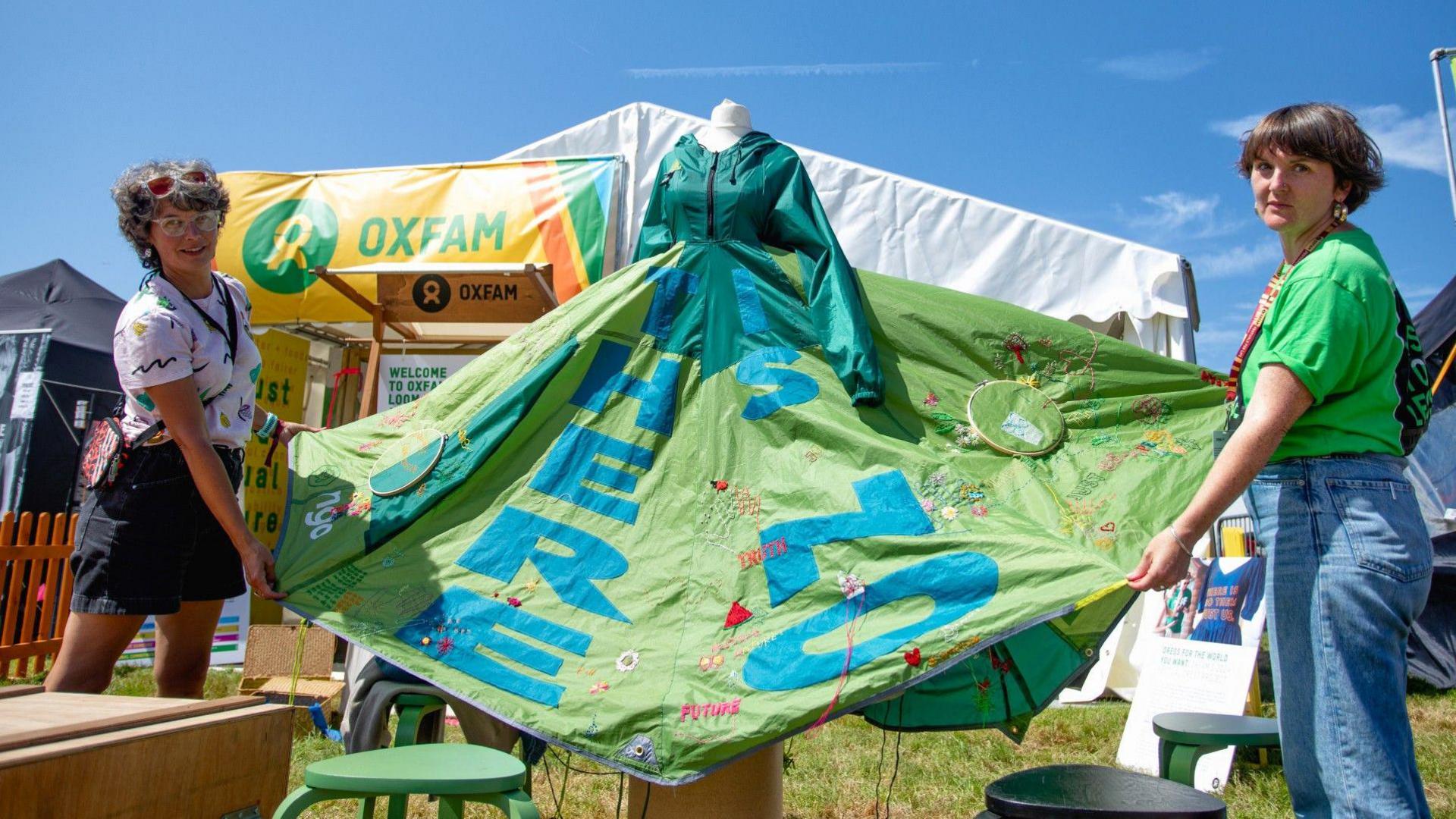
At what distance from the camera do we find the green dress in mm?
1530

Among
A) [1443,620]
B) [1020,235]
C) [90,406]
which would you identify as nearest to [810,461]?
[1020,235]

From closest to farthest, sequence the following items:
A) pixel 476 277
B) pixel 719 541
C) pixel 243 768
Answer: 1. pixel 243 768
2. pixel 719 541
3. pixel 476 277

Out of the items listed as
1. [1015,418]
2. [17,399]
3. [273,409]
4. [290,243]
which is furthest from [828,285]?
[17,399]

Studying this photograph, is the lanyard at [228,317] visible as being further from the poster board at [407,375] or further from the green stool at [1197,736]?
the poster board at [407,375]

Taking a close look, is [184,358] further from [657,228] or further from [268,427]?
[657,228]

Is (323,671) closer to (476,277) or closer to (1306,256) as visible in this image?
(476,277)

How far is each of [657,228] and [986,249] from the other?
8.99ft

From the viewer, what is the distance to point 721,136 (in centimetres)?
254

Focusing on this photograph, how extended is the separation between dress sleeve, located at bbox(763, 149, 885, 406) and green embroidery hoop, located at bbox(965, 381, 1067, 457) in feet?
0.72

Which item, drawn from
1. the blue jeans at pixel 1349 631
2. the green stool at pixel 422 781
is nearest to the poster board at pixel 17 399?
the green stool at pixel 422 781

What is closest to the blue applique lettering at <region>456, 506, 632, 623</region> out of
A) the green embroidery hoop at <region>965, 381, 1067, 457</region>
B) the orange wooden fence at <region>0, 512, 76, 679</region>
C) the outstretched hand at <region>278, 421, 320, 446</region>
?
the outstretched hand at <region>278, 421, 320, 446</region>

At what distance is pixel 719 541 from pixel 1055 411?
794 mm

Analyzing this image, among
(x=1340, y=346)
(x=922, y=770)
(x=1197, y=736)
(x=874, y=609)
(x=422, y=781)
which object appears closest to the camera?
(x=422, y=781)

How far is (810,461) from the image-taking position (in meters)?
1.88
